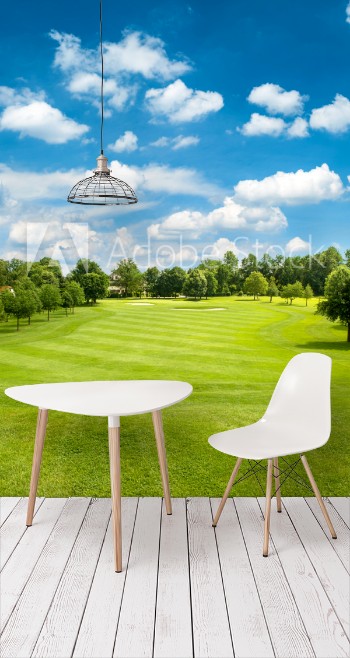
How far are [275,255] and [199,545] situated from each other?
606 centimetres

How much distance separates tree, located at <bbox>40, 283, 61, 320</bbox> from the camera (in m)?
8.67

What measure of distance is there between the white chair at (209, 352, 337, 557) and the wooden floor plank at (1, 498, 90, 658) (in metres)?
0.61

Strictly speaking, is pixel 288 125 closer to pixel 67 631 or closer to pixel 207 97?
pixel 207 97

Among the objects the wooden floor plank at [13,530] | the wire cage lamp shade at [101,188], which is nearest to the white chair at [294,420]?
the wooden floor plank at [13,530]

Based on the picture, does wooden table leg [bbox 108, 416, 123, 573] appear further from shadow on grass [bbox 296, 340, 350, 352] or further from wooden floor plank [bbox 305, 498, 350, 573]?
shadow on grass [bbox 296, 340, 350, 352]

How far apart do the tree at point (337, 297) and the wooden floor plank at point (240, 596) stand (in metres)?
7.05

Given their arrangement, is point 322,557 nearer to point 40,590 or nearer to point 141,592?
point 141,592

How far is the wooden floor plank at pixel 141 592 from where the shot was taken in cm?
172

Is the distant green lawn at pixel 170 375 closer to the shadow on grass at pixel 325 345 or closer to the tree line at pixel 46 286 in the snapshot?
the shadow on grass at pixel 325 345

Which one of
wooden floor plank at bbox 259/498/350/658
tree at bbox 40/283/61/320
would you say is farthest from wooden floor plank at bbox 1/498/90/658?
tree at bbox 40/283/61/320

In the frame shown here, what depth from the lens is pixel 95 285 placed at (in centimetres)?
834

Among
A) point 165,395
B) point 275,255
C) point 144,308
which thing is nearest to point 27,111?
point 144,308

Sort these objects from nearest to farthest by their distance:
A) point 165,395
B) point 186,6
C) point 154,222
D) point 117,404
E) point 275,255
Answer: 1. point 117,404
2. point 165,395
3. point 186,6
4. point 275,255
5. point 154,222

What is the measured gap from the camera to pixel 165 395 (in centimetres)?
253
